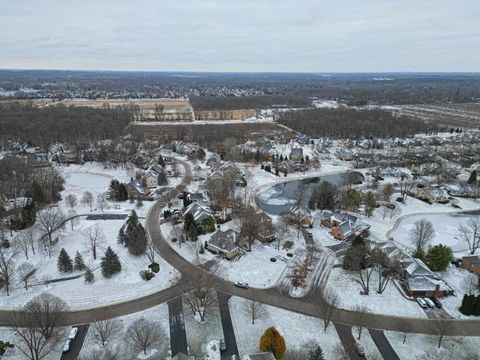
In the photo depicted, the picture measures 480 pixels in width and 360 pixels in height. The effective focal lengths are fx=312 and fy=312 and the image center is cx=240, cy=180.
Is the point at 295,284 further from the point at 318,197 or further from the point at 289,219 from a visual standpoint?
the point at 318,197

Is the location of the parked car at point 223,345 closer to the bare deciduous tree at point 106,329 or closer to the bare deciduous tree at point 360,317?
the bare deciduous tree at point 106,329

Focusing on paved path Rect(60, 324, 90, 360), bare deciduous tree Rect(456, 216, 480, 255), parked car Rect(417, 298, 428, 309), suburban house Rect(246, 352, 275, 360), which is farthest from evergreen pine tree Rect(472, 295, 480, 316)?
paved path Rect(60, 324, 90, 360)

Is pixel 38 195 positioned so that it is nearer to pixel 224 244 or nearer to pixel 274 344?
pixel 224 244

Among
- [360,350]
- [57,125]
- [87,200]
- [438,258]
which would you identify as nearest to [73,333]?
[360,350]

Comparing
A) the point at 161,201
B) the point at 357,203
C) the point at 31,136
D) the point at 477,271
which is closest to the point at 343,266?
the point at 477,271

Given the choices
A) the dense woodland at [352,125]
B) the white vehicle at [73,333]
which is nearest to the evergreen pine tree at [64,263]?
the white vehicle at [73,333]

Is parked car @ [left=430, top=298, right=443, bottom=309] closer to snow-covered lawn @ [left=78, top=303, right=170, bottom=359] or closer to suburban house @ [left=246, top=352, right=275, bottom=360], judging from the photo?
suburban house @ [left=246, top=352, right=275, bottom=360]
